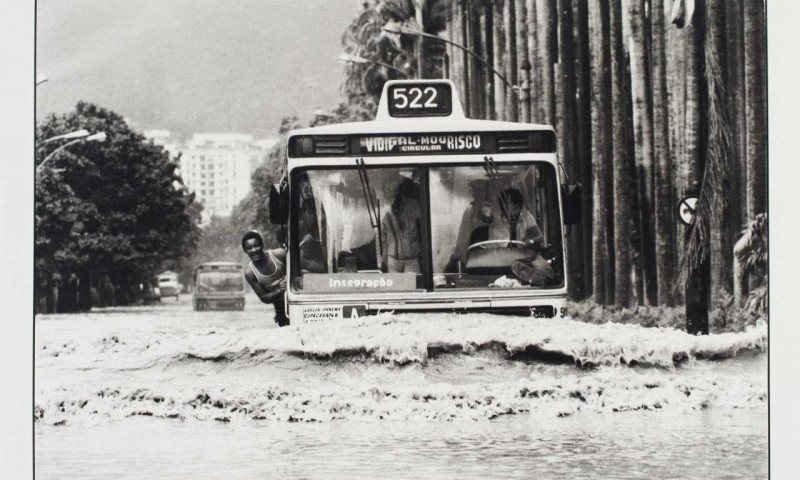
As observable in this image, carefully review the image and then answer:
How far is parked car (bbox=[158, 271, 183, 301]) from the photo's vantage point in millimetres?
13742

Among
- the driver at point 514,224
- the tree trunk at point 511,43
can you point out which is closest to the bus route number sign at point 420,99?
the driver at point 514,224

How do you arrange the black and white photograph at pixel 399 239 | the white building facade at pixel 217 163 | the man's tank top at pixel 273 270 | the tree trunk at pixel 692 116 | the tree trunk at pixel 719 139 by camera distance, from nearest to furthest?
the black and white photograph at pixel 399 239
the man's tank top at pixel 273 270
the white building facade at pixel 217 163
the tree trunk at pixel 719 139
the tree trunk at pixel 692 116

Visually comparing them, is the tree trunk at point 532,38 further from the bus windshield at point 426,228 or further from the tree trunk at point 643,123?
the bus windshield at point 426,228

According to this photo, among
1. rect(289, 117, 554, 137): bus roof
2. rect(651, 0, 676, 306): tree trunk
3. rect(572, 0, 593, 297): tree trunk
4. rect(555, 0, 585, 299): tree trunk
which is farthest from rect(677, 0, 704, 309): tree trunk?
rect(289, 117, 554, 137): bus roof

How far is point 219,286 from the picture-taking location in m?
13.5

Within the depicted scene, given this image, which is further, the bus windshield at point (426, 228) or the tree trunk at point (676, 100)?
the tree trunk at point (676, 100)

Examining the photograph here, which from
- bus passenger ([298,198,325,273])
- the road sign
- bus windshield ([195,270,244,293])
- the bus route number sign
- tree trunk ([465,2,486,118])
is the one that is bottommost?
bus windshield ([195,270,244,293])

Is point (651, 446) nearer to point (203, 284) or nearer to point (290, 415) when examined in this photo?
point (290, 415)

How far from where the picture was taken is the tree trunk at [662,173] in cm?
1397

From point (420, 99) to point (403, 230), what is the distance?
1086 mm

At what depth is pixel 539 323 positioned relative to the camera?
12.2 metres

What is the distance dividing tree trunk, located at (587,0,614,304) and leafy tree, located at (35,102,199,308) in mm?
3232

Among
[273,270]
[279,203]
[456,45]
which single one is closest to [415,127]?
[279,203]

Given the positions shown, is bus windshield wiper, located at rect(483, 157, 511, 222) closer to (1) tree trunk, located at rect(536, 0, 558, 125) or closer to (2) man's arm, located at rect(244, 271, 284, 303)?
(2) man's arm, located at rect(244, 271, 284, 303)
